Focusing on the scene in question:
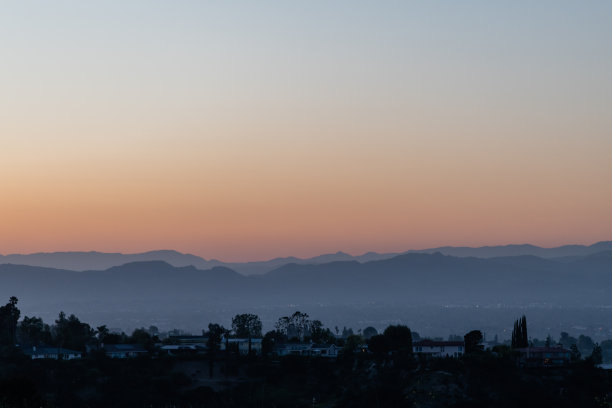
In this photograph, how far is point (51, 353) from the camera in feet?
507

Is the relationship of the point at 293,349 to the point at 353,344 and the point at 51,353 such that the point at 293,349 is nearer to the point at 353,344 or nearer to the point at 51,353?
the point at 353,344

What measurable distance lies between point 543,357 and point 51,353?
Answer: 80624 mm

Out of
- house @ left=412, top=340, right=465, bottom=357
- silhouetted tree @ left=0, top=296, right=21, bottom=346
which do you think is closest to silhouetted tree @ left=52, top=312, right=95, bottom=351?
silhouetted tree @ left=0, top=296, right=21, bottom=346

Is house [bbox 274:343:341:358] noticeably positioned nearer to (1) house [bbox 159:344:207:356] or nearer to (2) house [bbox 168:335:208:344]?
(1) house [bbox 159:344:207:356]

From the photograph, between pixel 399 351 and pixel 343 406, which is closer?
pixel 343 406

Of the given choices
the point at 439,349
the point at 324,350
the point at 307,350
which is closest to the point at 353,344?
the point at 324,350

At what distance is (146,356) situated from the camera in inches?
5999

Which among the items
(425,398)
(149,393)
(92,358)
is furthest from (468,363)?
(92,358)

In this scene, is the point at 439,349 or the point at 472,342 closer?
the point at 472,342

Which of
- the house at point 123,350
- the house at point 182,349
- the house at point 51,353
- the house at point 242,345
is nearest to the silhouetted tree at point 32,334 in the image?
the house at point 51,353

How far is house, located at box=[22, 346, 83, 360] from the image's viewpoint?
153m

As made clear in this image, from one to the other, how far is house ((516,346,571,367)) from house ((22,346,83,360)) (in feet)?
241

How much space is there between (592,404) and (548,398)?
590cm

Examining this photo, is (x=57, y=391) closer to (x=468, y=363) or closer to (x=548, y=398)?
(x=468, y=363)
